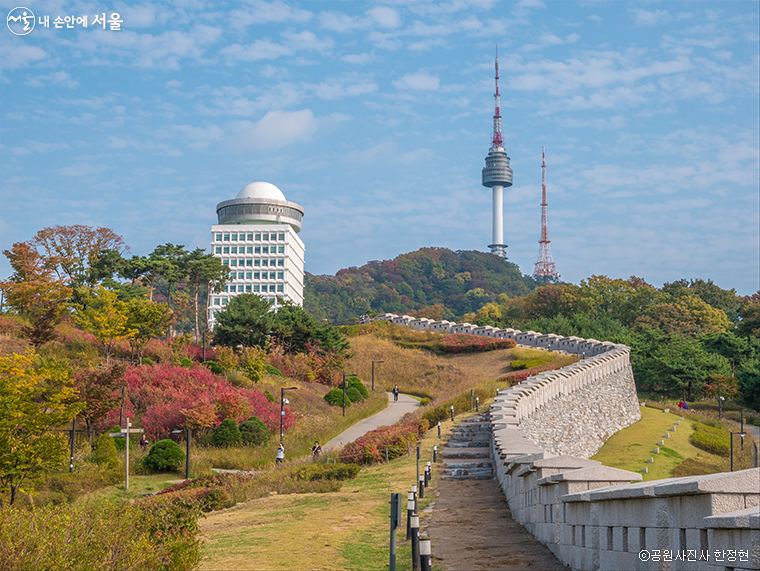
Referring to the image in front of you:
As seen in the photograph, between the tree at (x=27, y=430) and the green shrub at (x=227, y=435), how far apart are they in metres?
6.87

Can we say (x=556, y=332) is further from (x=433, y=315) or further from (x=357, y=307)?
(x=357, y=307)

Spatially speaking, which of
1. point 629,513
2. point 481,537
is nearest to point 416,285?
point 481,537

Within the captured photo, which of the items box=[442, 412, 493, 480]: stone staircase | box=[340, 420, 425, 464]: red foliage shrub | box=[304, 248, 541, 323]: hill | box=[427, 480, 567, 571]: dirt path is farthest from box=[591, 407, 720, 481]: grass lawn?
box=[304, 248, 541, 323]: hill

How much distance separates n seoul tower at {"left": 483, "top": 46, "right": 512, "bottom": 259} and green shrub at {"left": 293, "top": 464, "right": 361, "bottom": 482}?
167415mm

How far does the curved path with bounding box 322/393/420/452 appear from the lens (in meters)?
34.8

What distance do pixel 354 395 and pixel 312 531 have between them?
32144 mm

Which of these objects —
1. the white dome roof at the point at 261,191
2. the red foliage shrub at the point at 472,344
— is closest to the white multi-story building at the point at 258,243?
the white dome roof at the point at 261,191

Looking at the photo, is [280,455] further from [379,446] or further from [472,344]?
[472,344]

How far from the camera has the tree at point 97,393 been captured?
30547 mm

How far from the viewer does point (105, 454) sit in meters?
28.0

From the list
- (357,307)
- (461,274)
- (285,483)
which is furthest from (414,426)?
(461,274)

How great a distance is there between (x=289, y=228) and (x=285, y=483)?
3265 inches

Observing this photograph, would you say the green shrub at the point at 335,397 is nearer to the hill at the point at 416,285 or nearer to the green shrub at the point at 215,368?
the green shrub at the point at 215,368

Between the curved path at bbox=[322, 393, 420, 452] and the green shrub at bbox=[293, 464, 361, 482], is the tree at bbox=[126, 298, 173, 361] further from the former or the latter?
the green shrub at bbox=[293, 464, 361, 482]
